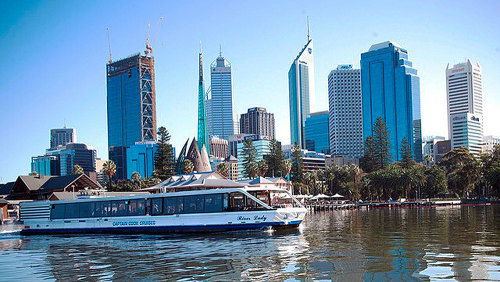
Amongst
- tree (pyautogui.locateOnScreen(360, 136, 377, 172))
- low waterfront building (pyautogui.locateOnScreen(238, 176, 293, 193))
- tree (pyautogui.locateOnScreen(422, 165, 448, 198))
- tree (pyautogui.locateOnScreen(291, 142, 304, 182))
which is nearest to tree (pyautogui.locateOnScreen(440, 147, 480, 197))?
tree (pyautogui.locateOnScreen(422, 165, 448, 198))

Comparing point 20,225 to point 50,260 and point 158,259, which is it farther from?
point 158,259

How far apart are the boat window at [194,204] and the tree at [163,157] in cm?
6462

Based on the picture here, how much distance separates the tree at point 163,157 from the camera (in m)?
102

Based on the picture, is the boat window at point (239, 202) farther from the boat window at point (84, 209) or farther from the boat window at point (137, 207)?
the boat window at point (84, 209)

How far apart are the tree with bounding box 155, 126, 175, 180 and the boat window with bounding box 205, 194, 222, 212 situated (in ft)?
217

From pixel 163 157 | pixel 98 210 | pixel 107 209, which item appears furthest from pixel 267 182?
pixel 107 209

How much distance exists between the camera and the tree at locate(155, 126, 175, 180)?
A: 10244 centimetres

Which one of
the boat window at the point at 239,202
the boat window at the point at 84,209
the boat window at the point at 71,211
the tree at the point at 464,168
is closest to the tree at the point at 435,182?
the tree at the point at 464,168

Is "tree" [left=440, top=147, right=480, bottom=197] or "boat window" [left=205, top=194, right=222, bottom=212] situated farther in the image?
"tree" [left=440, top=147, right=480, bottom=197]

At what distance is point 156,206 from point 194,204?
13.2 ft

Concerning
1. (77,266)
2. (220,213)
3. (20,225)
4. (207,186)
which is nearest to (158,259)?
(77,266)

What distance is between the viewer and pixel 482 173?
379 feet

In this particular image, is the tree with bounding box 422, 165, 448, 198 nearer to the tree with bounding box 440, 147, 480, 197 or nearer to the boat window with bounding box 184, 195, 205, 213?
the tree with bounding box 440, 147, 480, 197

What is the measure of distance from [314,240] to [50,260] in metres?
14.1
